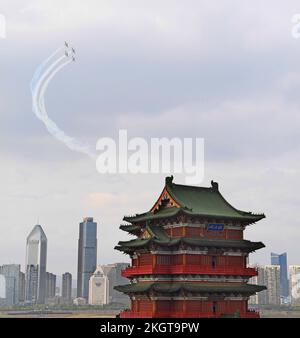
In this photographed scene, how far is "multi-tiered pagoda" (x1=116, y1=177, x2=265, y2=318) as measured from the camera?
2672 inches

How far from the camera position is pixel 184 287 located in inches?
2618

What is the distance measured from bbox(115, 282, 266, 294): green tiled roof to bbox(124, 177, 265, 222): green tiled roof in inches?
331

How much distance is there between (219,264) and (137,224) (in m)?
13.3

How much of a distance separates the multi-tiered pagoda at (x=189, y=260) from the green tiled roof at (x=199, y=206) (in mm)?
121

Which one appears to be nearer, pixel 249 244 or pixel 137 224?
pixel 249 244

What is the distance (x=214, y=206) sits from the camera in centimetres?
7569

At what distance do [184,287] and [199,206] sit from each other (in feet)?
38.6

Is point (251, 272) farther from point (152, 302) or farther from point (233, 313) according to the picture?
point (152, 302)

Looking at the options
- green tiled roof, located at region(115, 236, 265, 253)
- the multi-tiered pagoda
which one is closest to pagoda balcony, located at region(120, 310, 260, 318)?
the multi-tiered pagoda
